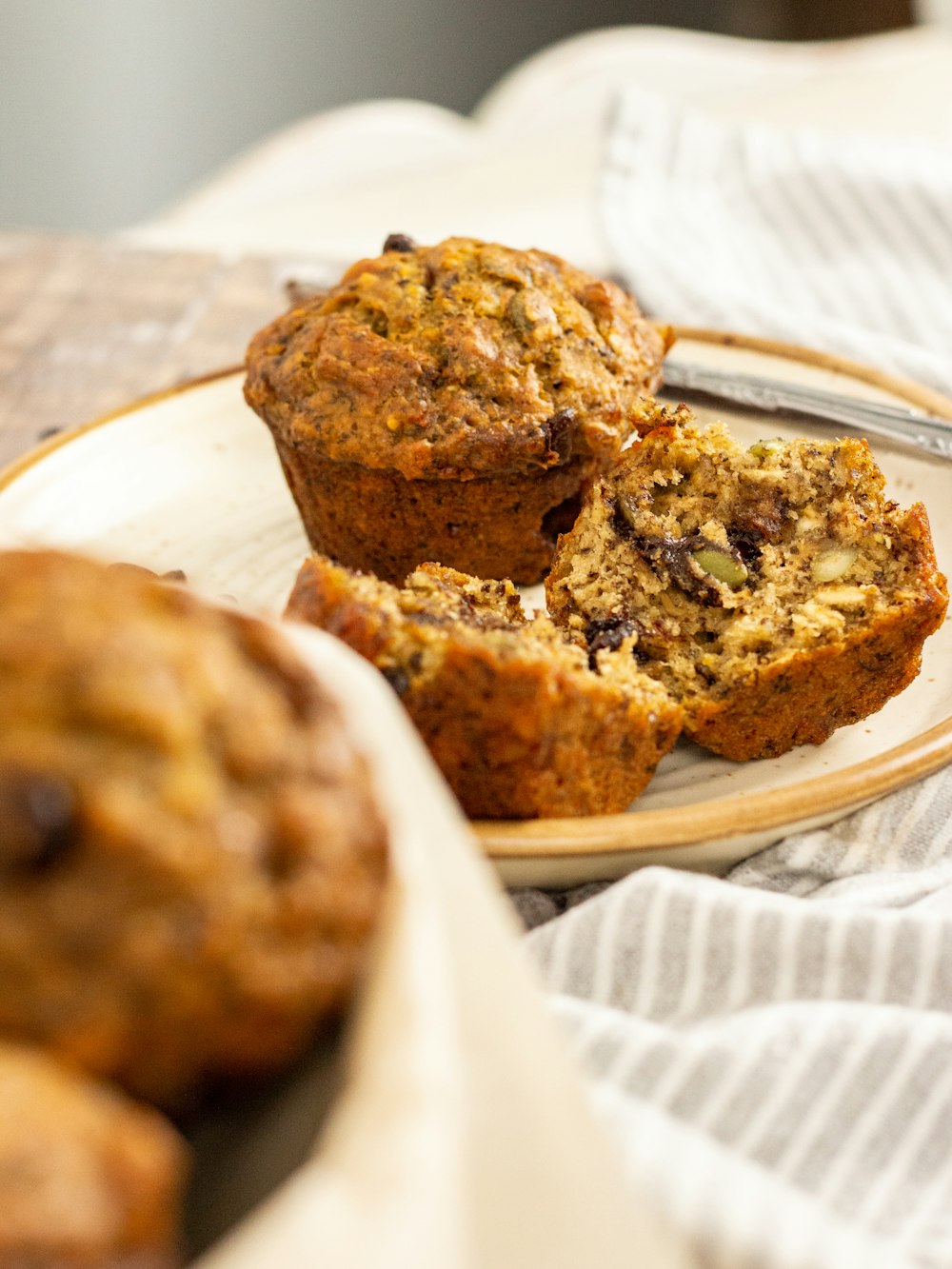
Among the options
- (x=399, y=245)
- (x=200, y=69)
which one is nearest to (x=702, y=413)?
(x=399, y=245)

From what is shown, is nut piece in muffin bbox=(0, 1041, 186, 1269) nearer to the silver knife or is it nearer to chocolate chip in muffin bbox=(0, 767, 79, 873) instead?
chocolate chip in muffin bbox=(0, 767, 79, 873)

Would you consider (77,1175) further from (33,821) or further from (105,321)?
(105,321)

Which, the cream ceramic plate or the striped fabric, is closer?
the cream ceramic plate

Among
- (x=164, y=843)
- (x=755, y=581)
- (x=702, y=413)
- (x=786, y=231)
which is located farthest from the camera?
(x=786, y=231)

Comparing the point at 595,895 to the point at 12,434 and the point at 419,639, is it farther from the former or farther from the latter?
the point at 12,434

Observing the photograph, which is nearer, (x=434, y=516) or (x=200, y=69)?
(x=434, y=516)

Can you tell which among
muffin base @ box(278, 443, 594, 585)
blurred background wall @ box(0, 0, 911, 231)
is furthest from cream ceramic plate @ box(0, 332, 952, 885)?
blurred background wall @ box(0, 0, 911, 231)
